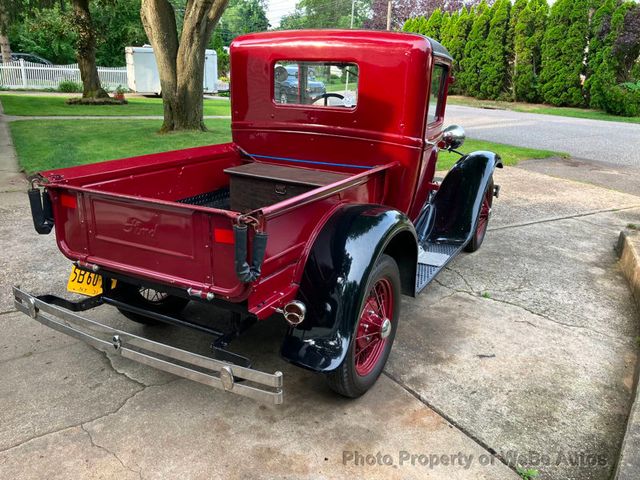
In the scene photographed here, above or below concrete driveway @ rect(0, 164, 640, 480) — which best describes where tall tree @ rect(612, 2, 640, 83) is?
above

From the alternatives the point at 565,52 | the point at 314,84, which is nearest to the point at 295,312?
the point at 314,84

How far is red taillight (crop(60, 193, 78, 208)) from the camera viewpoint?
8.59ft

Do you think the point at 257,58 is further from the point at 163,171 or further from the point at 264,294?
the point at 264,294

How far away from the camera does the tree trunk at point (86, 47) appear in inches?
696

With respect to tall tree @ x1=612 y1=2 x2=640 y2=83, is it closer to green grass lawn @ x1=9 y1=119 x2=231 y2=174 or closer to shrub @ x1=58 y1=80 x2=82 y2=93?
green grass lawn @ x1=9 y1=119 x2=231 y2=174

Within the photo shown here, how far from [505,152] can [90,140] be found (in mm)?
8627

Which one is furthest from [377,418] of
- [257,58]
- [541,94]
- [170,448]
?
[541,94]

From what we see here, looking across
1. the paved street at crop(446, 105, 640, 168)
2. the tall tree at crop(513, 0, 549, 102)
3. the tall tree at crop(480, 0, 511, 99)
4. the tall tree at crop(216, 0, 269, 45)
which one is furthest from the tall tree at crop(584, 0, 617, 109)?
the tall tree at crop(216, 0, 269, 45)

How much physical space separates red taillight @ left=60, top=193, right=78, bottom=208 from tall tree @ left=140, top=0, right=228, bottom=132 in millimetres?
8631

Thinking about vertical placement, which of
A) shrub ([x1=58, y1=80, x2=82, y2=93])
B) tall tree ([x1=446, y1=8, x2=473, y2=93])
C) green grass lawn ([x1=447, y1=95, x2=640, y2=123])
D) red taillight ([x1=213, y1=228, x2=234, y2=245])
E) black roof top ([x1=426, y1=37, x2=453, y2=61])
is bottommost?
green grass lawn ([x1=447, y1=95, x2=640, y2=123])

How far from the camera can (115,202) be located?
2475mm

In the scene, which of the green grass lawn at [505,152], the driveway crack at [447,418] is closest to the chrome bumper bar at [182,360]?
the driveway crack at [447,418]

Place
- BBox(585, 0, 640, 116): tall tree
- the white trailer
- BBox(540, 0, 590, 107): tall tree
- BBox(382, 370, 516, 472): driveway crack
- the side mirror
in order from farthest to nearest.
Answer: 1. the white trailer
2. BBox(540, 0, 590, 107): tall tree
3. BBox(585, 0, 640, 116): tall tree
4. the side mirror
5. BBox(382, 370, 516, 472): driveway crack

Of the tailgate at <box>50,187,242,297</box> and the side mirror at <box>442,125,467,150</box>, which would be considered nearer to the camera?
the tailgate at <box>50,187,242,297</box>
